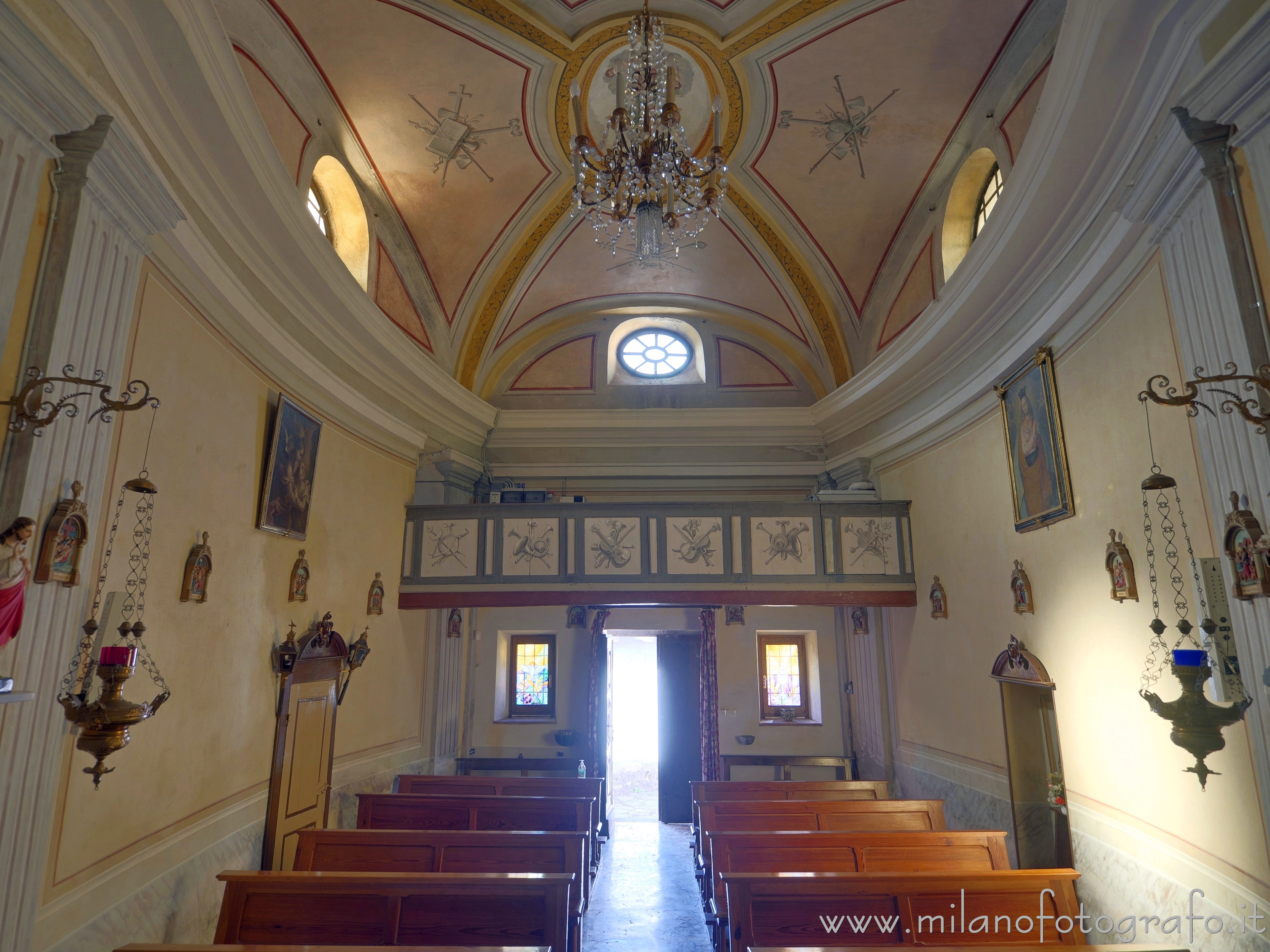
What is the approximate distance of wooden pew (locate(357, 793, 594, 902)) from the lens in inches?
288

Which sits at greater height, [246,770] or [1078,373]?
[1078,373]

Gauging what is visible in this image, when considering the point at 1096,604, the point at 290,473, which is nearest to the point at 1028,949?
the point at 1096,604

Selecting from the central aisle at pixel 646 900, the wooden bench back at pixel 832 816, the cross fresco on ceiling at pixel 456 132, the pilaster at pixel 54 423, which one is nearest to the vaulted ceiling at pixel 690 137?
the cross fresco on ceiling at pixel 456 132

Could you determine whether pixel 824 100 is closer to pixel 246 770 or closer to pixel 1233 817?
pixel 1233 817

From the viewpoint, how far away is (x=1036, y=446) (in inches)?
262

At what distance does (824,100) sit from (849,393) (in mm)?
3729

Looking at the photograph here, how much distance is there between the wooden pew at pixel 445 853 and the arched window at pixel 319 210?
5.51m

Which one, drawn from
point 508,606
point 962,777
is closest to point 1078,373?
point 962,777

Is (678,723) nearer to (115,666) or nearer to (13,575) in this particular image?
(115,666)

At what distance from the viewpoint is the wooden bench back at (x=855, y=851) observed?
6.05 metres

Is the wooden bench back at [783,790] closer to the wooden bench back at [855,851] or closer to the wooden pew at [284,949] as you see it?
the wooden bench back at [855,851]

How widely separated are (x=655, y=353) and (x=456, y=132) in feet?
17.0

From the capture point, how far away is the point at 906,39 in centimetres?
700

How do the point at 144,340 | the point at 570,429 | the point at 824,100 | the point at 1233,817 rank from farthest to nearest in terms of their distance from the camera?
the point at 570,429 < the point at 824,100 < the point at 144,340 < the point at 1233,817
